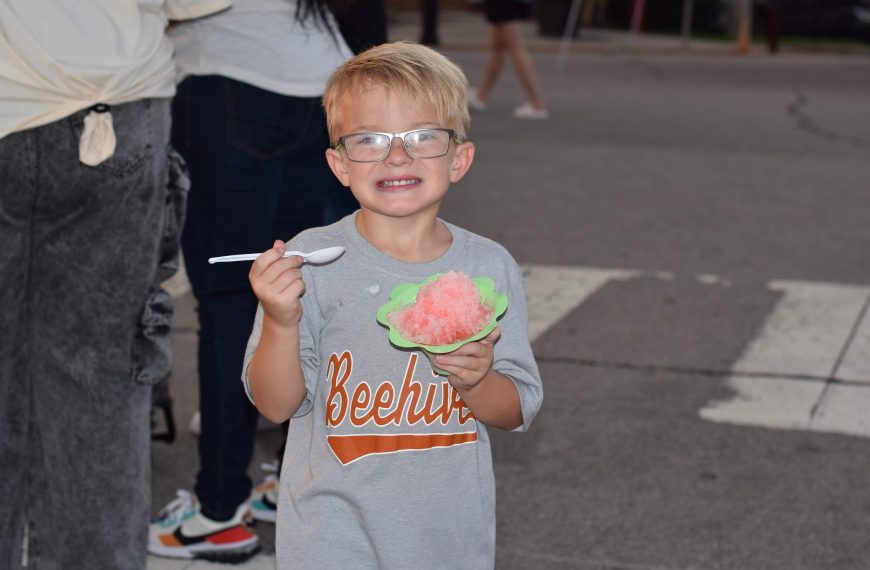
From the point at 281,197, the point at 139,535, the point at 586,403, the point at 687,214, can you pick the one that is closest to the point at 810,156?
the point at 687,214

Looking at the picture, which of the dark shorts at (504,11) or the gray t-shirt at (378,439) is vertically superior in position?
the gray t-shirt at (378,439)

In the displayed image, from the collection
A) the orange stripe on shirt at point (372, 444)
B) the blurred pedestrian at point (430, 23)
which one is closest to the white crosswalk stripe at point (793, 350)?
the orange stripe on shirt at point (372, 444)

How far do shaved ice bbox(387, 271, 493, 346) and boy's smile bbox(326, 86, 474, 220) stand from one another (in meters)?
0.21

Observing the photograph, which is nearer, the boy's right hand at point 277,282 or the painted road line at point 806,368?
the boy's right hand at point 277,282

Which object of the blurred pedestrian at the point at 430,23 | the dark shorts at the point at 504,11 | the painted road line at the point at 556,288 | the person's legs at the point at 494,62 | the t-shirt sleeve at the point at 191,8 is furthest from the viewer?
the blurred pedestrian at the point at 430,23

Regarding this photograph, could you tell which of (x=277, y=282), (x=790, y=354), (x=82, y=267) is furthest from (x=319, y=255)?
(x=790, y=354)

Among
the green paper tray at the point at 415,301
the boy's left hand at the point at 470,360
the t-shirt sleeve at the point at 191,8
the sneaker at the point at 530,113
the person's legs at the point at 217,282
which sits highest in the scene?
the t-shirt sleeve at the point at 191,8

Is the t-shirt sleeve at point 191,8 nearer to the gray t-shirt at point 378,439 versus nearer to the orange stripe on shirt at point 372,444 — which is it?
the gray t-shirt at point 378,439

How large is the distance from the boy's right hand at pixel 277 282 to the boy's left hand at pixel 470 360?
0.27 metres

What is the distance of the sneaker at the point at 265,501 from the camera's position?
431 centimetres

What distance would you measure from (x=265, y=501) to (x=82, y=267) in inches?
55.6

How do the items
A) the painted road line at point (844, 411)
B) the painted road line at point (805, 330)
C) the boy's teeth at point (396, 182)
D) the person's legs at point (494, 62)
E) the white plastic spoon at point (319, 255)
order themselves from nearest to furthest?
the white plastic spoon at point (319, 255)
the boy's teeth at point (396, 182)
the painted road line at point (844, 411)
the painted road line at point (805, 330)
the person's legs at point (494, 62)

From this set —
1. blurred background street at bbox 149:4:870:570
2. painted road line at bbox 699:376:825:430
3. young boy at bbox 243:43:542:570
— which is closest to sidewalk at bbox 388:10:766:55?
blurred background street at bbox 149:4:870:570

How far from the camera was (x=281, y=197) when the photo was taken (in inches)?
156
